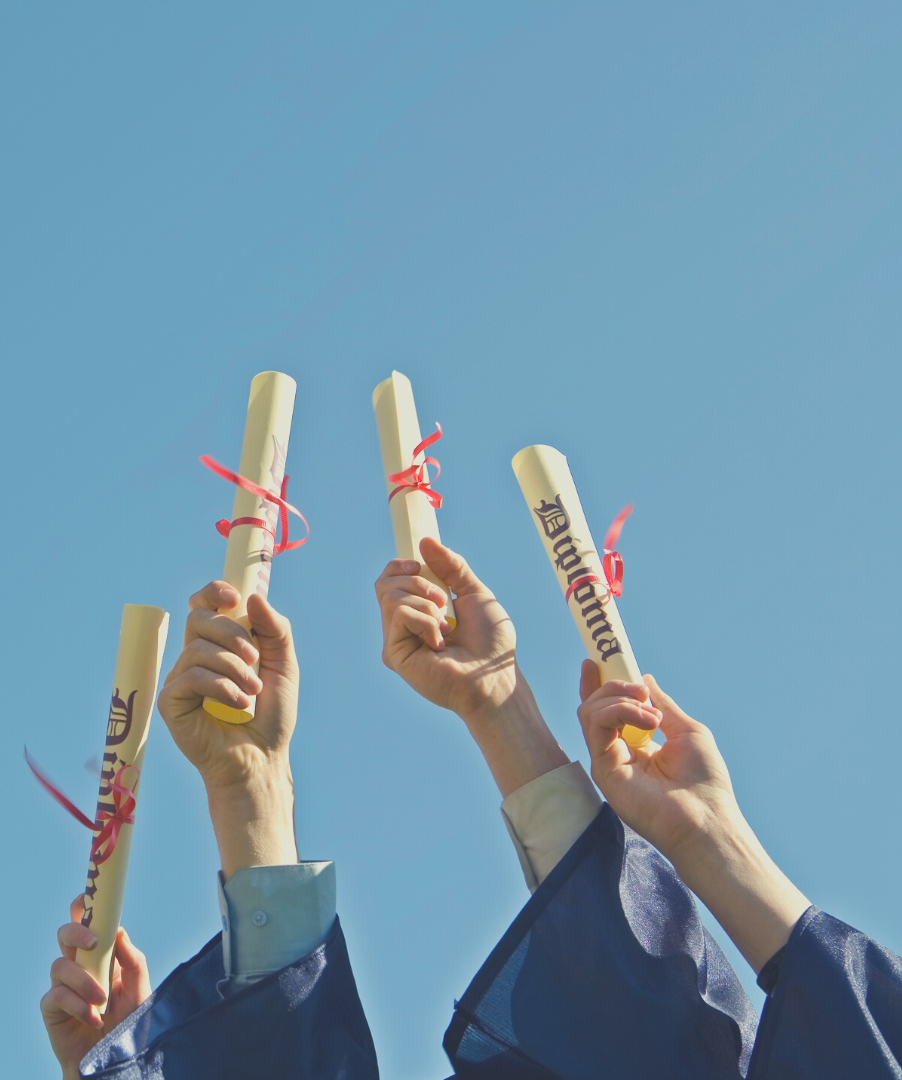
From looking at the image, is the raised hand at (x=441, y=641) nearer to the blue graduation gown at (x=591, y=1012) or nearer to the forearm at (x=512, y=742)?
the forearm at (x=512, y=742)

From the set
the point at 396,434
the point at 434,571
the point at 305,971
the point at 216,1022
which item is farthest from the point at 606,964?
the point at 396,434

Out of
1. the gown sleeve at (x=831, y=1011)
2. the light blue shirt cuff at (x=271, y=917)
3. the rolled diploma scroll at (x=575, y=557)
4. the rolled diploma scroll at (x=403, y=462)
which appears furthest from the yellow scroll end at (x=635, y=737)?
the light blue shirt cuff at (x=271, y=917)

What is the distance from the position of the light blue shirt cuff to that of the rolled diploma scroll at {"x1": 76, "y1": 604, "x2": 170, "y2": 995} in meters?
0.39

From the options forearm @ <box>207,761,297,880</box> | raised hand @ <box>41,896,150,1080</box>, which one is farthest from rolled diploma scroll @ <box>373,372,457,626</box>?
raised hand @ <box>41,896,150,1080</box>

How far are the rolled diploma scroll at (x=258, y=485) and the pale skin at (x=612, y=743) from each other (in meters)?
0.45

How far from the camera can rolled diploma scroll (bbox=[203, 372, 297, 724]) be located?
4129mm

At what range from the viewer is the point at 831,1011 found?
10.6 feet

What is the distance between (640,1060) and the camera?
3391 mm

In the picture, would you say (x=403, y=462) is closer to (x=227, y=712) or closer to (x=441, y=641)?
(x=441, y=641)

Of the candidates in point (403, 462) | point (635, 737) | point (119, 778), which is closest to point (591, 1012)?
point (635, 737)

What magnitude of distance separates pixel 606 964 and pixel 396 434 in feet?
6.79

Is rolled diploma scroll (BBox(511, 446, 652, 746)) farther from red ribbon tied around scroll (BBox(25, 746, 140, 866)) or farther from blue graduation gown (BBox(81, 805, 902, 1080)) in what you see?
red ribbon tied around scroll (BBox(25, 746, 140, 866))

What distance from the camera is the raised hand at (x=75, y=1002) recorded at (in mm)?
3889

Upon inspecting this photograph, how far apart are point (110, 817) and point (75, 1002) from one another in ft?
1.96
